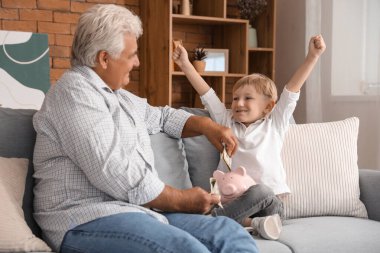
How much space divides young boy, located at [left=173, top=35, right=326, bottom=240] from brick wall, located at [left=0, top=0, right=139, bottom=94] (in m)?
1.70

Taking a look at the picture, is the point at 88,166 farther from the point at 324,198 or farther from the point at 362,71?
the point at 362,71

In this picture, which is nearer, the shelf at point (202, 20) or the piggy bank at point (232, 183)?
the piggy bank at point (232, 183)

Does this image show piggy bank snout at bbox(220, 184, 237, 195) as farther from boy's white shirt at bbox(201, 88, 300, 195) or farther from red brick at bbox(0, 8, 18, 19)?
red brick at bbox(0, 8, 18, 19)

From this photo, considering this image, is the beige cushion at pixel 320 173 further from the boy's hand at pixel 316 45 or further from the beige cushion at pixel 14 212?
the beige cushion at pixel 14 212

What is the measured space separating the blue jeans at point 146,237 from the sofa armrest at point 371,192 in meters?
0.89

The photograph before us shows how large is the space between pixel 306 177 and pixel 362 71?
4.44ft

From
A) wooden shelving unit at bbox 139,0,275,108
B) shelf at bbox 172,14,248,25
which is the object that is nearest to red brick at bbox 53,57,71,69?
wooden shelving unit at bbox 139,0,275,108

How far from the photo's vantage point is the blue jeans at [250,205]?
6.35ft

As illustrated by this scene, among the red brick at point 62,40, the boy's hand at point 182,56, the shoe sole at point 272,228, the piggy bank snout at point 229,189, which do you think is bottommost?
the shoe sole at point 272,228

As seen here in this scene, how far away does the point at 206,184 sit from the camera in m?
2.15

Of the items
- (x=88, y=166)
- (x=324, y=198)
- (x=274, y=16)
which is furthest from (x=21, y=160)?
(x=274, y=16)

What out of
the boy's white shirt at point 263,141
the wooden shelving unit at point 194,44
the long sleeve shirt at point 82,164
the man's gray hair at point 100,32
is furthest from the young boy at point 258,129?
the wooden shelving unit at point 194,44

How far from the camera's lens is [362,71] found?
3.32m

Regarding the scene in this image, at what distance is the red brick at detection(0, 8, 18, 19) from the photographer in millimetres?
3580
